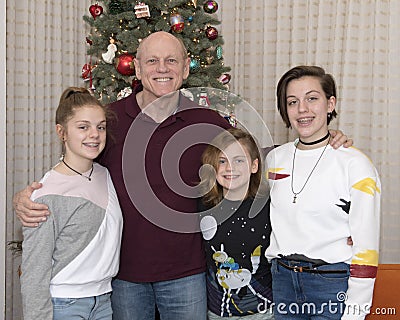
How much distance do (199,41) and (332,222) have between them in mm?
1683

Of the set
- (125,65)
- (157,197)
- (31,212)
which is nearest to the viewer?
(31,212)

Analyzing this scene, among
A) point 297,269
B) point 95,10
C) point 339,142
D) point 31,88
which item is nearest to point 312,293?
A: point 297,269

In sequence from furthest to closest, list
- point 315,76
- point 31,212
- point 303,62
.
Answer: point 303,62 → point 315,76 → point 31,212

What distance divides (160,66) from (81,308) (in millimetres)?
930

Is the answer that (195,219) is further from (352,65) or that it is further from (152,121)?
(352,65)

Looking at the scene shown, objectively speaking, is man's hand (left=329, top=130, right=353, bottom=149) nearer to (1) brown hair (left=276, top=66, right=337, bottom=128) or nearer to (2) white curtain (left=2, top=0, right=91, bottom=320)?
(1) brown hair (left=276, top=66, right=337, bottom=128)

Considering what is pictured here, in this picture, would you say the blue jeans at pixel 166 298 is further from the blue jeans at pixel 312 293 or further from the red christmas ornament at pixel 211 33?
the red christmas ornament at pixel 211 33

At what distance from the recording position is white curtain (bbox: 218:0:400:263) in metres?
3.70

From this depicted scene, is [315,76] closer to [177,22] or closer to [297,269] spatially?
[297,269]

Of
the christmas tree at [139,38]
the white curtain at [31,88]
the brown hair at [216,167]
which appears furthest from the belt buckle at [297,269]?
the white curtain at [31,88]

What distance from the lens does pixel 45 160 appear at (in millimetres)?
3875

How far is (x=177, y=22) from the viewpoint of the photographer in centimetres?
316

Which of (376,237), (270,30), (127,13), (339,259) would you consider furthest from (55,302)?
(270,30)

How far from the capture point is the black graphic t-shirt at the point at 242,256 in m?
2.17
